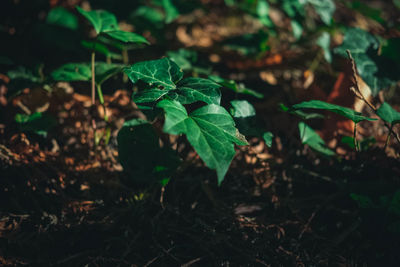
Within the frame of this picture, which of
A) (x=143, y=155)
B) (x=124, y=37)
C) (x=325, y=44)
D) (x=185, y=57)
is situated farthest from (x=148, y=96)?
(x=325, y=44)

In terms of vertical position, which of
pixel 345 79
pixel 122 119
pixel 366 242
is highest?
pixel 345 79

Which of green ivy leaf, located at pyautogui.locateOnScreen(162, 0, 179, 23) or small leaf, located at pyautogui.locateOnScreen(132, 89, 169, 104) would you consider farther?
green ivy leaf, located at pyautogui.locateOnScreen(162, 0, 179, 23)

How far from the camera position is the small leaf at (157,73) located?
1.03 m

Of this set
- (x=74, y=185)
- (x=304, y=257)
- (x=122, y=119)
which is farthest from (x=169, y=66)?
(x=304, y=257)

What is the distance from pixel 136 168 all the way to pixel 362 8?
185cm

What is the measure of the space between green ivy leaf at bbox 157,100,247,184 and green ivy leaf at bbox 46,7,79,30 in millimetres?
1276

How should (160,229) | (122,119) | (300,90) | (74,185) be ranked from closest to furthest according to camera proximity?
(160,229), (74,185), (122,119), (300,90)

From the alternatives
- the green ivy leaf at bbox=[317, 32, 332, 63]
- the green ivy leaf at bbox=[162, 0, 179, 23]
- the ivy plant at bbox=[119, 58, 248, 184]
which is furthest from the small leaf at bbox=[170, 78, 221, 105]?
the green ivy leaf at bbox=[317, 32, 332, 63]

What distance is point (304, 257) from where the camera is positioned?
106 centimetres

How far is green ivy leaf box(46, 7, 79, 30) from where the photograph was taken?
1749mm

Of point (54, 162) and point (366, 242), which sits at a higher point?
point (54, 162)

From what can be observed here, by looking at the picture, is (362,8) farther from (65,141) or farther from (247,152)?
(65,141)

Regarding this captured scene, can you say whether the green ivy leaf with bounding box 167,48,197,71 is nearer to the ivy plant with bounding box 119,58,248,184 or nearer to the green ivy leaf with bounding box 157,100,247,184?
the ivy plant with bounding box 119,58,248,184

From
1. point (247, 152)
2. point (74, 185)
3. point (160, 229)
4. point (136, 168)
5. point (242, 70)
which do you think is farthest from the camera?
point (242, 70)
